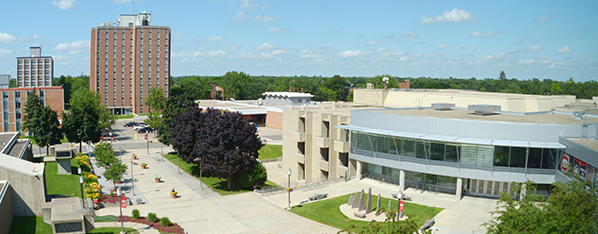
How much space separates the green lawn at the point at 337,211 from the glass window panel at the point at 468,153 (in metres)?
4.72

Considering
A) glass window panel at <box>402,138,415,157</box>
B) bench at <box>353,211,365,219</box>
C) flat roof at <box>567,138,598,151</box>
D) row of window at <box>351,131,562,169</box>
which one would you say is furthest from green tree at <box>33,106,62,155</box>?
flat roof at <box>567,138,598,151</box>

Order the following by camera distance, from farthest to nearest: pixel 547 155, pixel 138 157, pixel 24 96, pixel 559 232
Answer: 1. pixel 24 96
2. pixel 138 157
3. pixel 547 155
4. pixel 559 232

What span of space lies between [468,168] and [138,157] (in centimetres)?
4494

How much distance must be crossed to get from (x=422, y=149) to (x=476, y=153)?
428 centimetres

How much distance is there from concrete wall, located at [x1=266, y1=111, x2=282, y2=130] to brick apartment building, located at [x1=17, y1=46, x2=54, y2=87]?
131 metres

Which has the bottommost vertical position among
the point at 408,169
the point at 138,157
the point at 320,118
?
the point at 138,157

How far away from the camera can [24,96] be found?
80812mm

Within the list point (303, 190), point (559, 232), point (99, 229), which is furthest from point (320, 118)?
point (559, 232)

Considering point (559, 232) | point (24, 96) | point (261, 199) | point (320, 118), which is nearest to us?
point (559, 232)

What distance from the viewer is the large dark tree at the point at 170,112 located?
60.7 m

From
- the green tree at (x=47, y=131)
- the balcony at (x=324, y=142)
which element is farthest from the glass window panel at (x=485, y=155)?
the green tree at (x=47, y=131)

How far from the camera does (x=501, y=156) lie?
33.2 meters

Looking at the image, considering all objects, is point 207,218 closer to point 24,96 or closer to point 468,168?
point 468,168

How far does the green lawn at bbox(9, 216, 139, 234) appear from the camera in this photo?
26.9 meters
